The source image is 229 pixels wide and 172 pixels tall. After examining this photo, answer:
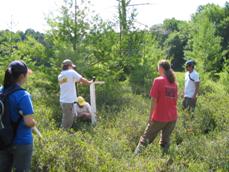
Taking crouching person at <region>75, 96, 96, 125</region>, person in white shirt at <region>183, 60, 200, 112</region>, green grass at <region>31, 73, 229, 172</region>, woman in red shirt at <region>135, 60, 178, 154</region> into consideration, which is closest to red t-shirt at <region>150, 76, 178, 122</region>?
woman in red shirt at <region>135, 60, 178, 154</region>

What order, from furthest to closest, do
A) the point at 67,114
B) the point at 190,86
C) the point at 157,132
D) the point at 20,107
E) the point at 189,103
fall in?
1. the point at 189,103
2. the point at 190,86
3. the point at 67,114
4. the point at 157,132
5. the point at 20,107

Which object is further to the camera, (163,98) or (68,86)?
(68,86)

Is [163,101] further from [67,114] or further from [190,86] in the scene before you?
[190,86]

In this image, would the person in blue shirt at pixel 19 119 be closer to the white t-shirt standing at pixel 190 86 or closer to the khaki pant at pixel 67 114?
the khaki pant at pixel 67 114

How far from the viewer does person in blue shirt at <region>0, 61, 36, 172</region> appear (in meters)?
4.20

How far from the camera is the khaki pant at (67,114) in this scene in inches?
334

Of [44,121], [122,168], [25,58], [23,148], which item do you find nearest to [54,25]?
[25,58]

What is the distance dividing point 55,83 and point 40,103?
1014 millimetres

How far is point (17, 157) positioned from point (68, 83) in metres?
4.09

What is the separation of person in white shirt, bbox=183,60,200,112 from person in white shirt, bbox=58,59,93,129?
2.51 metres

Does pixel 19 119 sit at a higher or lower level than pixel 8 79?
lower

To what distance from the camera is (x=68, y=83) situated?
329 inches

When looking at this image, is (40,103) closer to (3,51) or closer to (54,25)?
(54,25)

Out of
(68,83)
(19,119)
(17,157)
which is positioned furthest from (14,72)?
(68,83)
